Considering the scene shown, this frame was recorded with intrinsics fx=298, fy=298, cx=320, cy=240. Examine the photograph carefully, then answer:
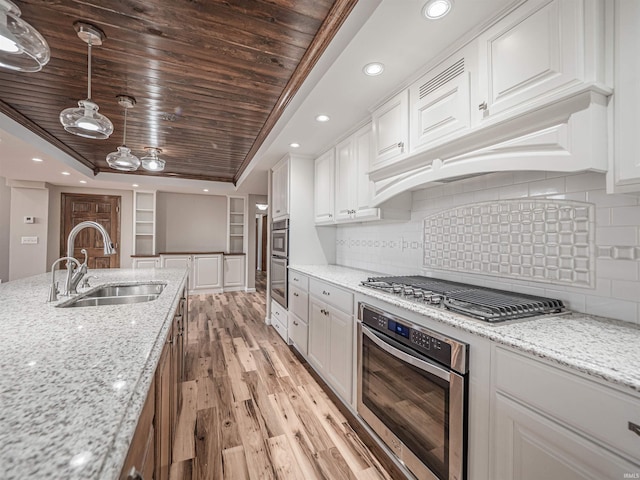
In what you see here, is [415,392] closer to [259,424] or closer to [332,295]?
[332,295]

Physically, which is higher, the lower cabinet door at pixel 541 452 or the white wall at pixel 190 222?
the white wall at pixel 190 222

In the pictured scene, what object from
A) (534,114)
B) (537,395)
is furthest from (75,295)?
(534,114)

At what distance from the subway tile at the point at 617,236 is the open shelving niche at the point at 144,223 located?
672 cm

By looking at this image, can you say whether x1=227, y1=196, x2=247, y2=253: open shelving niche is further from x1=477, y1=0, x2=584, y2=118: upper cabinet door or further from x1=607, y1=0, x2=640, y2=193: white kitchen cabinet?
x1=607, y1=0, x2=640, y2=193: white kitchen cabinet

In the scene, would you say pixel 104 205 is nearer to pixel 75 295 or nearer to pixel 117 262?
pixel 117 262

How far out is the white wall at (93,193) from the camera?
18.7 feet

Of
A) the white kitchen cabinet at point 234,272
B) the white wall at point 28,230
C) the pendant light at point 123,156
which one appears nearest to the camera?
the pendant light at point 123,156

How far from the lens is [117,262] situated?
622 centimetres

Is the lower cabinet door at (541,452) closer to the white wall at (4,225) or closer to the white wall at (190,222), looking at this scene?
the white wall at (190,222)

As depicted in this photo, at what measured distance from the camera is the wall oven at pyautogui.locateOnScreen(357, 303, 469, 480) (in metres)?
1.18

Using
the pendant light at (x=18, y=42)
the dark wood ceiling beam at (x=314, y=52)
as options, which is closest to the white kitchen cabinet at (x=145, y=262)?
the dark wood ceiling beam at (x=314, y=52)

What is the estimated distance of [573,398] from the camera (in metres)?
0.85

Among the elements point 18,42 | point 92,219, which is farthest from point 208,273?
point 18,42

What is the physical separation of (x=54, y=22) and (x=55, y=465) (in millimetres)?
2317
